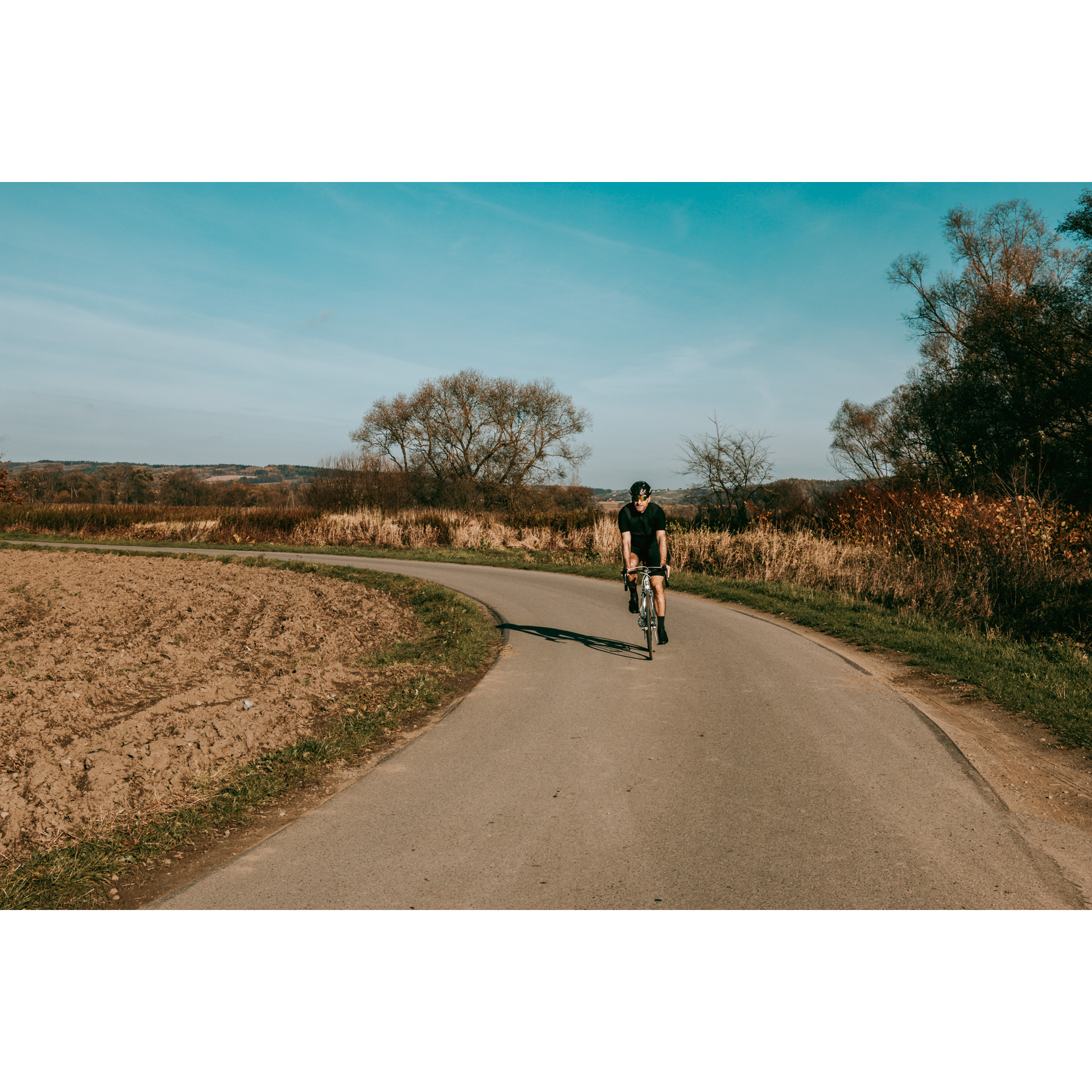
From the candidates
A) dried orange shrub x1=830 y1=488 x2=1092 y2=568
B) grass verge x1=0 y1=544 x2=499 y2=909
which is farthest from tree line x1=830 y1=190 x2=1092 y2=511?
grass verge x1=0 y1=544 x2=499 y2=909

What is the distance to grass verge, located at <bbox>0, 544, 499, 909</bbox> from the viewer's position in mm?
3689

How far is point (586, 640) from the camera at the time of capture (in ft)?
34.8

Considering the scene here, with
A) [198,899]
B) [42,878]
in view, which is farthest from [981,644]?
[42,878]

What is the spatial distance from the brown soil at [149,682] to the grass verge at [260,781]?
220mm

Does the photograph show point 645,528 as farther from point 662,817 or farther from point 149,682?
point 149,682

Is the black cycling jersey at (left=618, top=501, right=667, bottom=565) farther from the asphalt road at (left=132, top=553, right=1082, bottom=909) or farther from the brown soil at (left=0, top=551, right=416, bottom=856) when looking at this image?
the brown soil at (left=0, top=551, right=416, bottom=856)

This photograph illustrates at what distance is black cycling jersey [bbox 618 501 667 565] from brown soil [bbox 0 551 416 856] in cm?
400

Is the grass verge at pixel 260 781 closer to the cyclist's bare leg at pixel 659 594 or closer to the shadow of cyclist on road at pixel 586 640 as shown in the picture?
the shadow of cyclist on road at pixel 586 640

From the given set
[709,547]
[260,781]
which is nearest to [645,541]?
[260,781]

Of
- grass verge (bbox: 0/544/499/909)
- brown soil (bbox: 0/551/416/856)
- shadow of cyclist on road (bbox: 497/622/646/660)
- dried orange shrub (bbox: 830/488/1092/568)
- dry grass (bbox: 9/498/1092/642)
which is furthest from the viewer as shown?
dried orange shrub (bbox: 830/488/1092/568)

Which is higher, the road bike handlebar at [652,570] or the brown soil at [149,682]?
the road bike handlebar at [652,570]

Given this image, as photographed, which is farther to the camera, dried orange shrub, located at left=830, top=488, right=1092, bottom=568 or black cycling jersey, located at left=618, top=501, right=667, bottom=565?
dried orange shrub, located at left=830, top=488, right=1092, bottom=568

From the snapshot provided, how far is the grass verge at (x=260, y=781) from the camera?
3.69m

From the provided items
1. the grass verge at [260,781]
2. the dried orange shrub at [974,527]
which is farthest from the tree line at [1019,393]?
the grass verge at [260,781]
